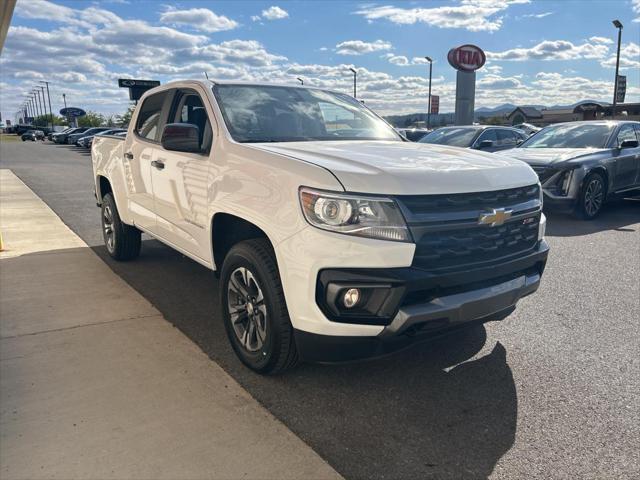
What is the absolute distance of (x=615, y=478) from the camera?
7.96ft

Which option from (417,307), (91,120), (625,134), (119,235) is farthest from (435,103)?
(91,120)

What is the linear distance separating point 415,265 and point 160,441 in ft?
5.10

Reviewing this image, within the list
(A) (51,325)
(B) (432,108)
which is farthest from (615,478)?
(B) (432,108)

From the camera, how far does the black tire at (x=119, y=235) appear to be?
5898 mm

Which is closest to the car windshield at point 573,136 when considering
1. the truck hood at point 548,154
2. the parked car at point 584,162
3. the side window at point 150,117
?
the parked car at point 584,162

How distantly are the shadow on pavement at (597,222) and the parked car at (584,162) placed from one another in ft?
0.71

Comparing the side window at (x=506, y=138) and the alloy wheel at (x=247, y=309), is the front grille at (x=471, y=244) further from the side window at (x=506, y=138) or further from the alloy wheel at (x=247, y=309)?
the side window at (x=506, y=138)

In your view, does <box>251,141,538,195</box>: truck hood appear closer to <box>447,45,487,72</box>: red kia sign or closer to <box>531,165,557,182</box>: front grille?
<box>531,165,557,182</box>: front grille

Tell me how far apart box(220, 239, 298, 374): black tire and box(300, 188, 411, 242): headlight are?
1.61 feet

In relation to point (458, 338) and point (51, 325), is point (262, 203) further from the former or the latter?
point (51, 325)

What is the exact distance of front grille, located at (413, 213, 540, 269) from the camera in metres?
2.75

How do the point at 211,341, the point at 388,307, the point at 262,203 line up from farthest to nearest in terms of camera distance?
the point at 211,341 < the point at 262,203 < the point at 388,307

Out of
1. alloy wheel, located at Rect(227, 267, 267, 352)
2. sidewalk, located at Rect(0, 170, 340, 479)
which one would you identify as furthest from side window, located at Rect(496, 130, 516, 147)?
alloy wheel, located at Rect(227, 267, 267, 352)

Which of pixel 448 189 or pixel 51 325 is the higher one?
pixel 448 189
